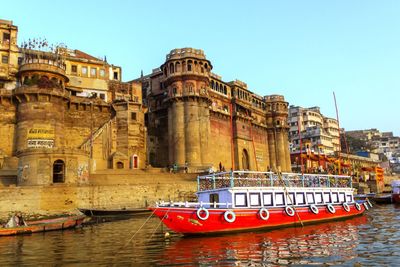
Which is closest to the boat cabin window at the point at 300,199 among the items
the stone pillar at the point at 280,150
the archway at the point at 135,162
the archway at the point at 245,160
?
the archway at the point at 135,162

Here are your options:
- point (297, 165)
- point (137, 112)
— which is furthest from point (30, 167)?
point (297, 165)

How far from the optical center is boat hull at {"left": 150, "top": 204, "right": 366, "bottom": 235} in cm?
1831

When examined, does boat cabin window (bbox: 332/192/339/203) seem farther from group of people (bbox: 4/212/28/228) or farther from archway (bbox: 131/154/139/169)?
archway (bbox: 131/154/139/169)

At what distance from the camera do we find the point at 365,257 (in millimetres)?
13094

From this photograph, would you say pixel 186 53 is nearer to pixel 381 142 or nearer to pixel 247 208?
pixel 247 208

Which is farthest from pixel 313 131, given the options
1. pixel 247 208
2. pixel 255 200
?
pixel 247 208

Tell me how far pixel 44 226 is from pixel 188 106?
1161 inches

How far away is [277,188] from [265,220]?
2.31 metres

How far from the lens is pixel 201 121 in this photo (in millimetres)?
49156

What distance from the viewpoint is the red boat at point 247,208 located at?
18.4 m

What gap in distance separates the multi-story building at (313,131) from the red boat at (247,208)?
65.9 meters

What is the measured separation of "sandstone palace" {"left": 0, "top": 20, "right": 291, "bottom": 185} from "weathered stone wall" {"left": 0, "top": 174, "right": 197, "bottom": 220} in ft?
4.97

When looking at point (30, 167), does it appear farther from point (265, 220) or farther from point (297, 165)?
point (297, 165)

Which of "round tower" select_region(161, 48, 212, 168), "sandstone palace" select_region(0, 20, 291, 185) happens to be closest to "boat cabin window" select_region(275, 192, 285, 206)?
"sandstone palace" select_region(0, 20, 291, 185)
